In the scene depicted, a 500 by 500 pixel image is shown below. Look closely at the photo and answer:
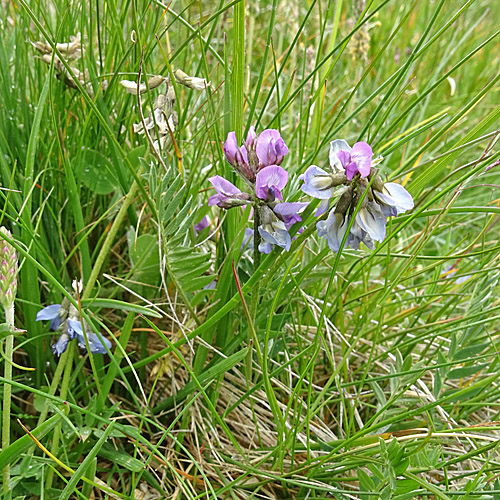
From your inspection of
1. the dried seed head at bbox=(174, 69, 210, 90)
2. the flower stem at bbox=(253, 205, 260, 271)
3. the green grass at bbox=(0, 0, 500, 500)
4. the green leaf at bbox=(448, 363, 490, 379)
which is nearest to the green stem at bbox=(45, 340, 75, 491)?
the green grass at bbox=(0, 0, 500, 500)

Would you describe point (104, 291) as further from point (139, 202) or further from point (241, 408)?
point (241, 408)

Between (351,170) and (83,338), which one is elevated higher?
(351,170)

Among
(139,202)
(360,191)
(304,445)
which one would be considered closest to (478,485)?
(304,445)

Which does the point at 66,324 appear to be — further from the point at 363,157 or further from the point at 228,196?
the point at 363,157

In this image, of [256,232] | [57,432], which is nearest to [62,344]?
[57,432]

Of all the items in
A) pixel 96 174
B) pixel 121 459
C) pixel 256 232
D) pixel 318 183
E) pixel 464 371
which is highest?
pixel 318 183

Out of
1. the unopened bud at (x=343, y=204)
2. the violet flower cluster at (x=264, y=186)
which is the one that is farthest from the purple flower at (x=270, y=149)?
the unopened bud at (x=343, y=204)

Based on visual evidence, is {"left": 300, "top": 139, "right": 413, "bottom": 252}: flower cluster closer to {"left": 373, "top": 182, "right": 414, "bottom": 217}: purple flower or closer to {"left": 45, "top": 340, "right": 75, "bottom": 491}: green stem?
{"left": 373, "top": 182, "right": 414, "bottom": 217}: purple flower
